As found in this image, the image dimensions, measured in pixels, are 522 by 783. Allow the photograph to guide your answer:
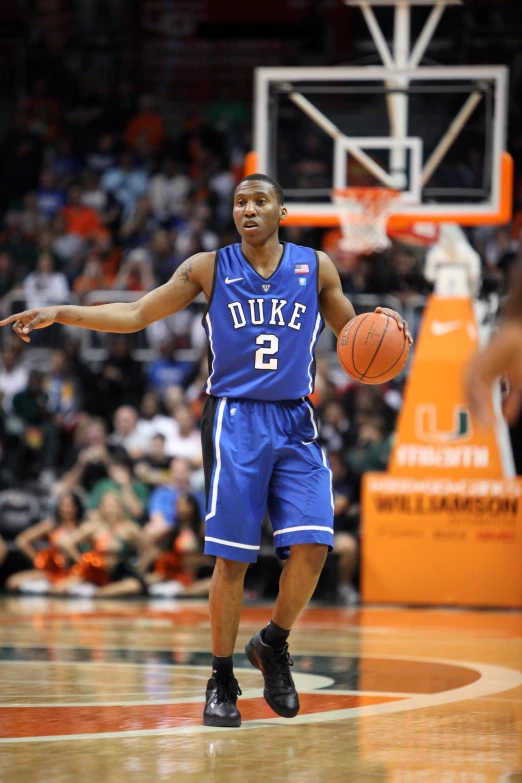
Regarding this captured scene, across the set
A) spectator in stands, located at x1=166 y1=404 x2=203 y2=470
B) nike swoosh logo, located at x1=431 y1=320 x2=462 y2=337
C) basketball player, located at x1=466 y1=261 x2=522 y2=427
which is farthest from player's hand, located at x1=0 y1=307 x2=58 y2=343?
spectator in stands, located at x1=166 y1=404 x2=203 y2=470

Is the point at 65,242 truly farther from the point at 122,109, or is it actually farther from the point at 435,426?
the point at 435,426

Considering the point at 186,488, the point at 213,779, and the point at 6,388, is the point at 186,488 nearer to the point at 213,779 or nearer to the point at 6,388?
the point at 6,388

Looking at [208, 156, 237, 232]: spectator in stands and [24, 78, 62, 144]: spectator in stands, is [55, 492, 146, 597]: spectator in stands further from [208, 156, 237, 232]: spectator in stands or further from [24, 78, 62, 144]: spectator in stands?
[24, 78, 62, 144]: spectator in stands

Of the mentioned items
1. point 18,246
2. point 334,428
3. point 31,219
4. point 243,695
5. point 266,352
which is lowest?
point 243,695

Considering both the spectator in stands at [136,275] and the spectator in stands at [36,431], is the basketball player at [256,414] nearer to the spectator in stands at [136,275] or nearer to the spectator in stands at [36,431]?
the spectator in stands at [36,431]

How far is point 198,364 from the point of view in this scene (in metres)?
14.2

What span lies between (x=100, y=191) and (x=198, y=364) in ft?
13.7

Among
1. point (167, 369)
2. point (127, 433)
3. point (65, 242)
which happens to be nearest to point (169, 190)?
point (65, 242)

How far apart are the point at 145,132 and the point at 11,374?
493 cm

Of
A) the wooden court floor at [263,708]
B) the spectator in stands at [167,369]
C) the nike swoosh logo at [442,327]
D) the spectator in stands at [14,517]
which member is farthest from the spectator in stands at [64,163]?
the wooden court floor at [263,708]

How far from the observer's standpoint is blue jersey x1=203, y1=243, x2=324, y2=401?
17.0 ft

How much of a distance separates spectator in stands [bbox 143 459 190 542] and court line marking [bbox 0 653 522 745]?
565cm

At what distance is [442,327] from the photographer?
12.2 meters

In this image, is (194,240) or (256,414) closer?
(256,414)
